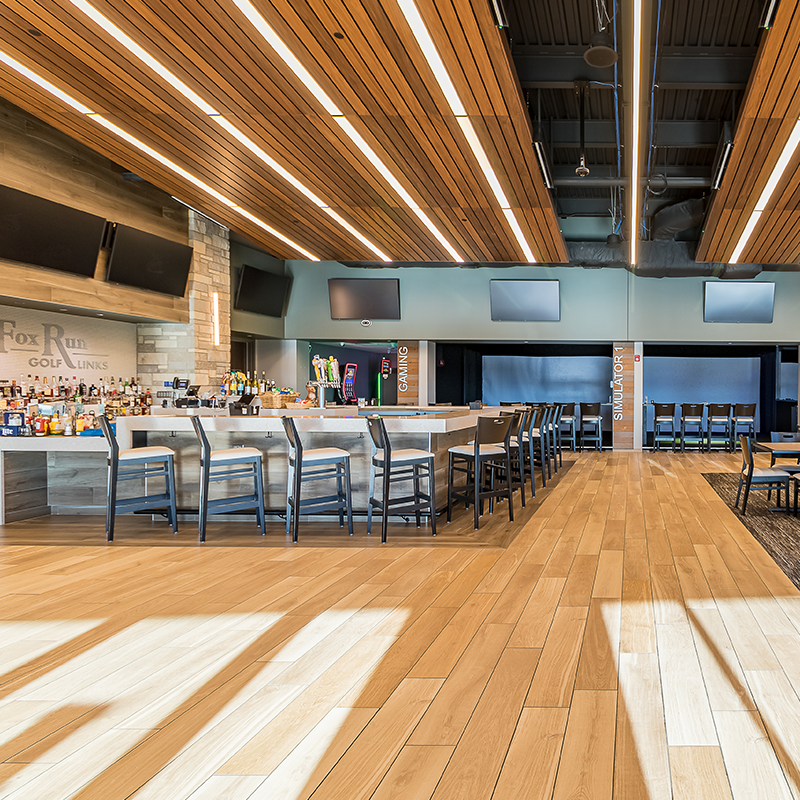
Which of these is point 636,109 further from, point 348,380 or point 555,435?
point 555,435

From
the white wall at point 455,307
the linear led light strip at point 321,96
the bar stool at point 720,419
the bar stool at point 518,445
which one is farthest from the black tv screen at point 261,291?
the bar stool at point 720,419

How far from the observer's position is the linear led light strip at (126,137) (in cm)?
481

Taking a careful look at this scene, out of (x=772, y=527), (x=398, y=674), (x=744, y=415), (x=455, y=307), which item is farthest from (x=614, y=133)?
(x=744, y=415)

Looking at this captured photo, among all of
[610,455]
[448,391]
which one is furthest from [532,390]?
[610,455]

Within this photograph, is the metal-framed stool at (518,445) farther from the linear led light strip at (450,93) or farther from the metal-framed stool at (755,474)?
the linear led light strip at (450,93)

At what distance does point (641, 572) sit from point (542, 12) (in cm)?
465

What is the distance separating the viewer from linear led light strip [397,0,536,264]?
3.92 m

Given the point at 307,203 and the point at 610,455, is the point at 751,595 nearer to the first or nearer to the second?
the point at 307,203

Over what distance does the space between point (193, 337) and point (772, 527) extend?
22.8ft

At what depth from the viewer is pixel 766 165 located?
628cm

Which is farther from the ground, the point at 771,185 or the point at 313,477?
the point at 771,185

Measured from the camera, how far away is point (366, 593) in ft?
11.8

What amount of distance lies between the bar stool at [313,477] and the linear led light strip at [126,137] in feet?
10.0

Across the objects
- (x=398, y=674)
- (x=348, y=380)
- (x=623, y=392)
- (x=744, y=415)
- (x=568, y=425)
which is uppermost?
(x=348, y=380)
